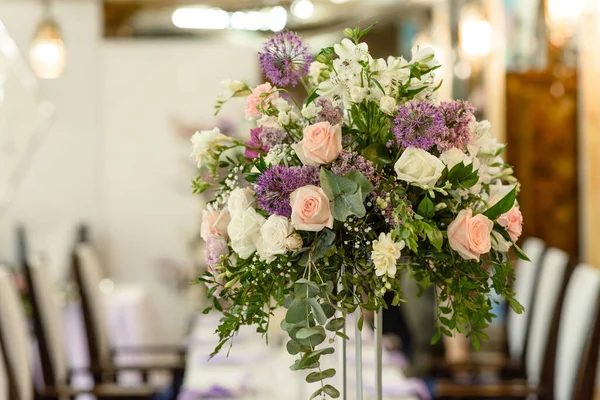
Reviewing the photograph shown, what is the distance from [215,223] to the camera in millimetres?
1566

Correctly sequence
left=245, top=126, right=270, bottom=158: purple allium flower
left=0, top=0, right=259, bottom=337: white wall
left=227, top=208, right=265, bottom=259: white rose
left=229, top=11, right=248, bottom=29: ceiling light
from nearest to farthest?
left=227, top=208, right=265, bottom=259: white rose < left=245, top=126, right=270, bottom=158: purple allium flower < left=0, top=0, right=259, bottom=337: white wall < left=229, top=11, right=248, bottom=29: ceiling light

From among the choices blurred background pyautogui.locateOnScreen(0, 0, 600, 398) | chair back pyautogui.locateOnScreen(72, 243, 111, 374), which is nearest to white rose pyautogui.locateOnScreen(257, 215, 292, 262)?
chair back pyautogui.locateOnScreen(72, 243, 111, 374)

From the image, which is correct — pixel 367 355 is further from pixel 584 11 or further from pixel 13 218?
pixel 13 218

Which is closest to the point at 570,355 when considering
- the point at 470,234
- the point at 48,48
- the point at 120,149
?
the point at 470,234

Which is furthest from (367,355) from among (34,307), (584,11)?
(584,11)

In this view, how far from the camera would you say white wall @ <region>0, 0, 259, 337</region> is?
277 inches

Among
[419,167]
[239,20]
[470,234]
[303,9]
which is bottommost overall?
[470,234]

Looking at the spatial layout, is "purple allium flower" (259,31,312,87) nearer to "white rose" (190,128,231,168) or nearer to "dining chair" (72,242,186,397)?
"white rose" (190,128,231,168)

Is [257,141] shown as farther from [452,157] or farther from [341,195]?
[452,157]

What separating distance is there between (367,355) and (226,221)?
1944 mm

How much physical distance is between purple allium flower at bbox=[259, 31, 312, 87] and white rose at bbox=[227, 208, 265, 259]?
9.4 inches

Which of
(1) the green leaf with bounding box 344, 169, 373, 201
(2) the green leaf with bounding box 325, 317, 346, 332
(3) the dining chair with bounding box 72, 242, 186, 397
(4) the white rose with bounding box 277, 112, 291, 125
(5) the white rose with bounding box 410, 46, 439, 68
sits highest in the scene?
(5) the white rose with bounding box 410, 46, 439, 68

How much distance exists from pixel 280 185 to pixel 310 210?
0.08 meters

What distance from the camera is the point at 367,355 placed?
3395mm
